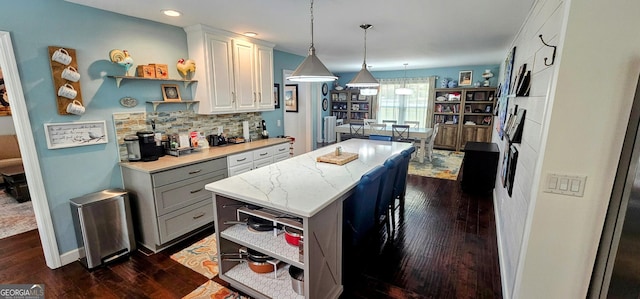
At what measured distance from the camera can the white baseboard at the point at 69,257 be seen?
2.39 metres

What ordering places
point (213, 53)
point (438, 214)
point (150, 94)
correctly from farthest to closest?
point (438, 214), point (213, 53), point (150, 94)

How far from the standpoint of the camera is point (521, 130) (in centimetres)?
218

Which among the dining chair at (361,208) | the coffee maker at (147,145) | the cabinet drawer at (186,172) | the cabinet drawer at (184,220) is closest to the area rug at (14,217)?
the coffee maker at (147,145)

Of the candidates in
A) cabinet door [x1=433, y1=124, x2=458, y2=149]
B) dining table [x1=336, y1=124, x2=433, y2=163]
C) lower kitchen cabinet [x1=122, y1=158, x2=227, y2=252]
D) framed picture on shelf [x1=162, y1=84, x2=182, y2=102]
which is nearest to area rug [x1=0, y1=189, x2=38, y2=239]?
lower kitchen cabinet [x1=122, y1=158, x2=227, y2=252]

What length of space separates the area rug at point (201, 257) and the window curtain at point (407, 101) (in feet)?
22.4

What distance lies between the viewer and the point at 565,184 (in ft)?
4.43

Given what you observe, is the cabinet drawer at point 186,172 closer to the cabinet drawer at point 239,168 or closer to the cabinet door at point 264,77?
the cabinet drawer at point 239,168

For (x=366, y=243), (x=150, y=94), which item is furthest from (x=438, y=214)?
(x=150, y=94)

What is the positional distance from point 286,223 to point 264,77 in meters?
2.75

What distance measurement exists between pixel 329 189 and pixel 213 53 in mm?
2328

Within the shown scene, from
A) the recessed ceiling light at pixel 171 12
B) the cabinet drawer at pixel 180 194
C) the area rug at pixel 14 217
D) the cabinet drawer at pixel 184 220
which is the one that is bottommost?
the area rug at pixel 14 217

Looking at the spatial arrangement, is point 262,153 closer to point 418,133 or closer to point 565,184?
point 565,184

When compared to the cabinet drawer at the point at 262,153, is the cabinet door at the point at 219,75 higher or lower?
higher

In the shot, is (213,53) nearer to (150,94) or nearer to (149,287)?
(150,94)
